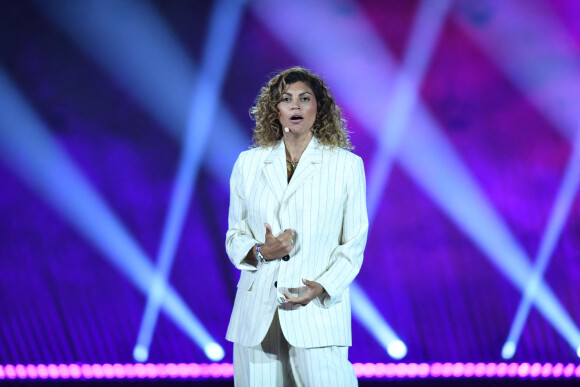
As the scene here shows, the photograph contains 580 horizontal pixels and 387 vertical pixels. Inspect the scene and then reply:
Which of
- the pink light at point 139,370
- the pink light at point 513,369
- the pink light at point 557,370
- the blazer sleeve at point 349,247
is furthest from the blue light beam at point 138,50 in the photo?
the pink light at point 557,370

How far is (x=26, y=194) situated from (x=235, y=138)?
1403mm

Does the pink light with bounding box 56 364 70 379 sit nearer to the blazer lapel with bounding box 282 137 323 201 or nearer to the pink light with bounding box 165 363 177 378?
the pink light with bounding box 165 363 177 378

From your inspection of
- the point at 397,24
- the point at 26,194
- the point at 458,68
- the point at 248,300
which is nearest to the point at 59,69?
the point at 26,194

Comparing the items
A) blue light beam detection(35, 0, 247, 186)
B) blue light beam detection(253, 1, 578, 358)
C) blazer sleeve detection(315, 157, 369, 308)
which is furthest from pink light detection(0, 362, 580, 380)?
blazer sleeve detection(315, 157, 369, 308)

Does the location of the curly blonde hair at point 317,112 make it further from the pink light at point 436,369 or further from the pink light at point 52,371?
the pink light at point 52,371

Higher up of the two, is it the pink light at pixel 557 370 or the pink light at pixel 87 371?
the pink light at pixel 87 371

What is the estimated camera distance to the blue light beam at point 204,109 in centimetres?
390

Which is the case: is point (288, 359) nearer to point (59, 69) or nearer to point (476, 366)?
point (476, 366)

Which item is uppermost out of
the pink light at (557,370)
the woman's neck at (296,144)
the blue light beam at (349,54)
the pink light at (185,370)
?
the blue light beam at (349,54)

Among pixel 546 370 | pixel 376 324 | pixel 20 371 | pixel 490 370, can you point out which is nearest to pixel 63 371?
pixel 20 371

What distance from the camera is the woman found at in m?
1.80

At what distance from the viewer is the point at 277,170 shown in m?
1.91

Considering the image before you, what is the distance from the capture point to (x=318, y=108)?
2.02 metres

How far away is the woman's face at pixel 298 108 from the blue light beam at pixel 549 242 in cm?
239
